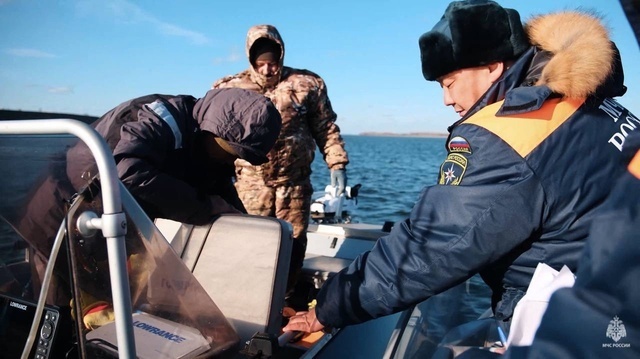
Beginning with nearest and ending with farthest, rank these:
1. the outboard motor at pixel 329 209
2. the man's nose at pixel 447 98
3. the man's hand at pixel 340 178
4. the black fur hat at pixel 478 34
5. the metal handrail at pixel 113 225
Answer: the metal handrail at pixel 113 225 < the black fur hat at pixel 478 34 < the man's nose at pixel 447 98 < the man's hand at pixel 340 178 < the outboard motor at pixel 329 209

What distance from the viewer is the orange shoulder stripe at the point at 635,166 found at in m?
1.16

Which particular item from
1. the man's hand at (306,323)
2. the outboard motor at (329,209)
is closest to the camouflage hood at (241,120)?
the man's hand at (306,323)

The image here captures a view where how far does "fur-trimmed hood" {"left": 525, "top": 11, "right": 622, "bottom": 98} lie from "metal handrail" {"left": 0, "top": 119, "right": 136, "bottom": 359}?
109cm

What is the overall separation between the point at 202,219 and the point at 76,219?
3.57 feet

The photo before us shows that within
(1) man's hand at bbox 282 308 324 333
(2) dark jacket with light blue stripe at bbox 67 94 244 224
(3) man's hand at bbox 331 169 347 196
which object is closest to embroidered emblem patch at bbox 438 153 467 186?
(1) man's hand at bbox 282 308 324 333

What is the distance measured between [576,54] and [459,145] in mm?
378

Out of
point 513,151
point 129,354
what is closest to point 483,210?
point 513,151

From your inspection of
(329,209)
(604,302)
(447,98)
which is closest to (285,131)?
(447,98)

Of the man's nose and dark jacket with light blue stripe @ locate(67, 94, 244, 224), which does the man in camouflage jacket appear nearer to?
dark jacket with light blue stripe @ locate(67, 94, 244, 224)

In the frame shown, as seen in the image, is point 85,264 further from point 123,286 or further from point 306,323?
point 306,323

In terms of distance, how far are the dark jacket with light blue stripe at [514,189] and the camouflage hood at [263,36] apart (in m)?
2.34

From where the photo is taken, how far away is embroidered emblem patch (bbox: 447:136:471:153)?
1.27 m

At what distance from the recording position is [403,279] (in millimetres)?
1338

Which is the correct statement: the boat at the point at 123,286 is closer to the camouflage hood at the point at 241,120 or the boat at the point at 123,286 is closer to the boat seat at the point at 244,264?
the boat seat at the point at 244,264
